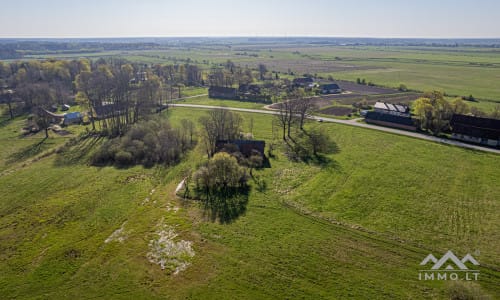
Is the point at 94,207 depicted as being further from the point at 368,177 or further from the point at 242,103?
the point at 242,103

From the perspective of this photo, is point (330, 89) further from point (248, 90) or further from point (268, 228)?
point (268, 228)

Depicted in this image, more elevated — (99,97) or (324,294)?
(99,97)

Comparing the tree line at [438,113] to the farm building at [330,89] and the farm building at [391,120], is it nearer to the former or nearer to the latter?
the farm building at [391,120]

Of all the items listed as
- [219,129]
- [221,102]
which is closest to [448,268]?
[219,129]

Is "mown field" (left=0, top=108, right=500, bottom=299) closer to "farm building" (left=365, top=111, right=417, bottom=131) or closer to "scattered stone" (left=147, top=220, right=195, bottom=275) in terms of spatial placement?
"scattered stone" (left=147, top=220, right=195, bottom=275)

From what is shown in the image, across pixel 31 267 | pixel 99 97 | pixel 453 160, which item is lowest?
pixel 31 267

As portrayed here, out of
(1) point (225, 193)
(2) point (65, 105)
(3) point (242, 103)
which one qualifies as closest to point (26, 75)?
(2) point (65, 105)
